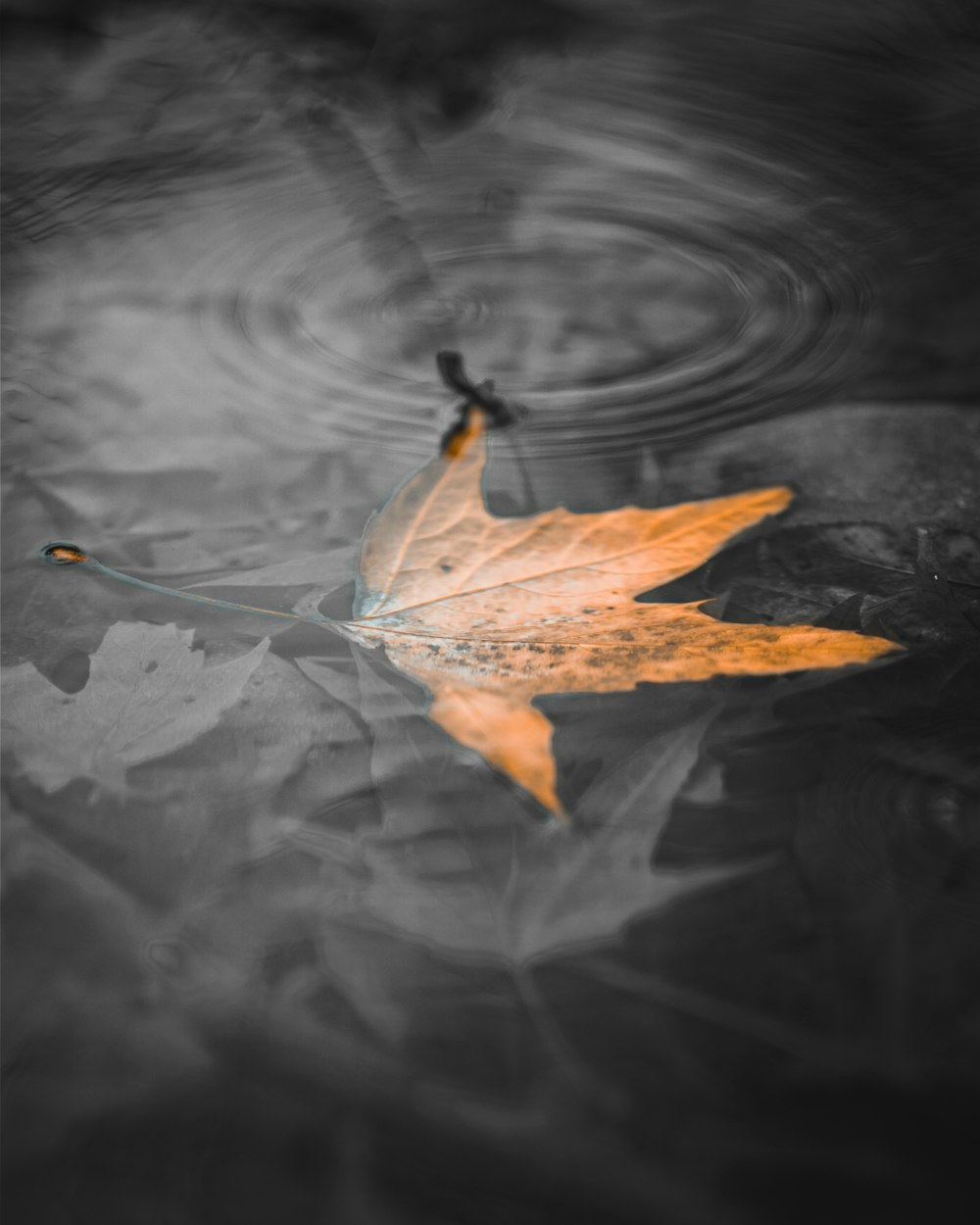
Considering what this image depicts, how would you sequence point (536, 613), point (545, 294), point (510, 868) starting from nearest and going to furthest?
point (510, 868), point (536, 613), point (545, 294)

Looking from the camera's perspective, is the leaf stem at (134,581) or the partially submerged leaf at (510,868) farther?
the leaf stem at (134,581)

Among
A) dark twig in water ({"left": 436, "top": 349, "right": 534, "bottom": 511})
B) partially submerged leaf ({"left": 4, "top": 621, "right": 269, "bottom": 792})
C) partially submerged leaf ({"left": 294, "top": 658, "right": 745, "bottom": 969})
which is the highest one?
dark twig in water ({"left": 436, "top": 349, "right": 534, "bottom": 511})

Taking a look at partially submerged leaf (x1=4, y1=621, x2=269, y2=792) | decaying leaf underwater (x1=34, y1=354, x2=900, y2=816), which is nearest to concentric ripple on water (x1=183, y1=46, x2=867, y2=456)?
decaying leaf underwater (x1=34, y1=354, x2=900, y2=816)

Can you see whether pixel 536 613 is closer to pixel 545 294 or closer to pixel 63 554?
pixel 63 554

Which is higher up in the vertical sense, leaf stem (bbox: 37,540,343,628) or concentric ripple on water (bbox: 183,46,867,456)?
concentric ripple on water (bbox: 183,46,867,456)

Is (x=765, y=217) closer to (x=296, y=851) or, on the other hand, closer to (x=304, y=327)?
(x=304, y=327)

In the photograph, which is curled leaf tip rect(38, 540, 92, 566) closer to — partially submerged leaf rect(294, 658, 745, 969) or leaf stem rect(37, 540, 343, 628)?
leaf stem rect(37, 540, 343, 628)

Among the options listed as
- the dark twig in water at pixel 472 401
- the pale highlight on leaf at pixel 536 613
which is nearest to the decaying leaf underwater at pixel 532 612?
the pale highlight on leaf at pixel 536 613

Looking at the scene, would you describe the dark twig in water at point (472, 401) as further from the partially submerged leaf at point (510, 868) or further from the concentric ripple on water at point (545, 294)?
the partially submerged leaf at point (510, 868)

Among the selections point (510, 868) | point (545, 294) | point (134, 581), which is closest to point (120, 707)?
point (134, 581)
